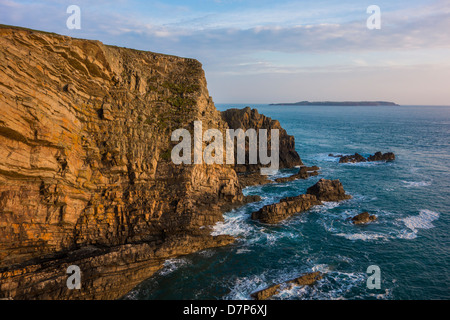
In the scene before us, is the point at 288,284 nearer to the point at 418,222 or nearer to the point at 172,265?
the point at 172,265

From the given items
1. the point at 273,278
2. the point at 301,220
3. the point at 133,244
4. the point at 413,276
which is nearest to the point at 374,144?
the point at 301,220

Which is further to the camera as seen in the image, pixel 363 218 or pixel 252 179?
pixel 252 179

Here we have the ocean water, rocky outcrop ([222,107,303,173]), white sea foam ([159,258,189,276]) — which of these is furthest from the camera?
rocky outcrop ([222,107,303,173])

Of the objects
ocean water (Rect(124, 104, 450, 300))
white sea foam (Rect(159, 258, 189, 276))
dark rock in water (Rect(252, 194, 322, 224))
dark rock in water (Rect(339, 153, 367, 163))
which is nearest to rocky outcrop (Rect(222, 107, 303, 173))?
dark rock in water (Rect(339, 153, 367, 163))

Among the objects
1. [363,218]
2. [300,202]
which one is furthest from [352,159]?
Result: [300,202]

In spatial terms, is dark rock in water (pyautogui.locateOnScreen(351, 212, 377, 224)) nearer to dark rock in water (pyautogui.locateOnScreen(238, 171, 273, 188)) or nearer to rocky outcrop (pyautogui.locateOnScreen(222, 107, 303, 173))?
dark rock in water (pyautogui.locateOnScreen(238, 171, 273, 188))

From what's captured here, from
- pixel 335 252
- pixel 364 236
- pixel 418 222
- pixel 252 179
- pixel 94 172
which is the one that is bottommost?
pixel 335 252
